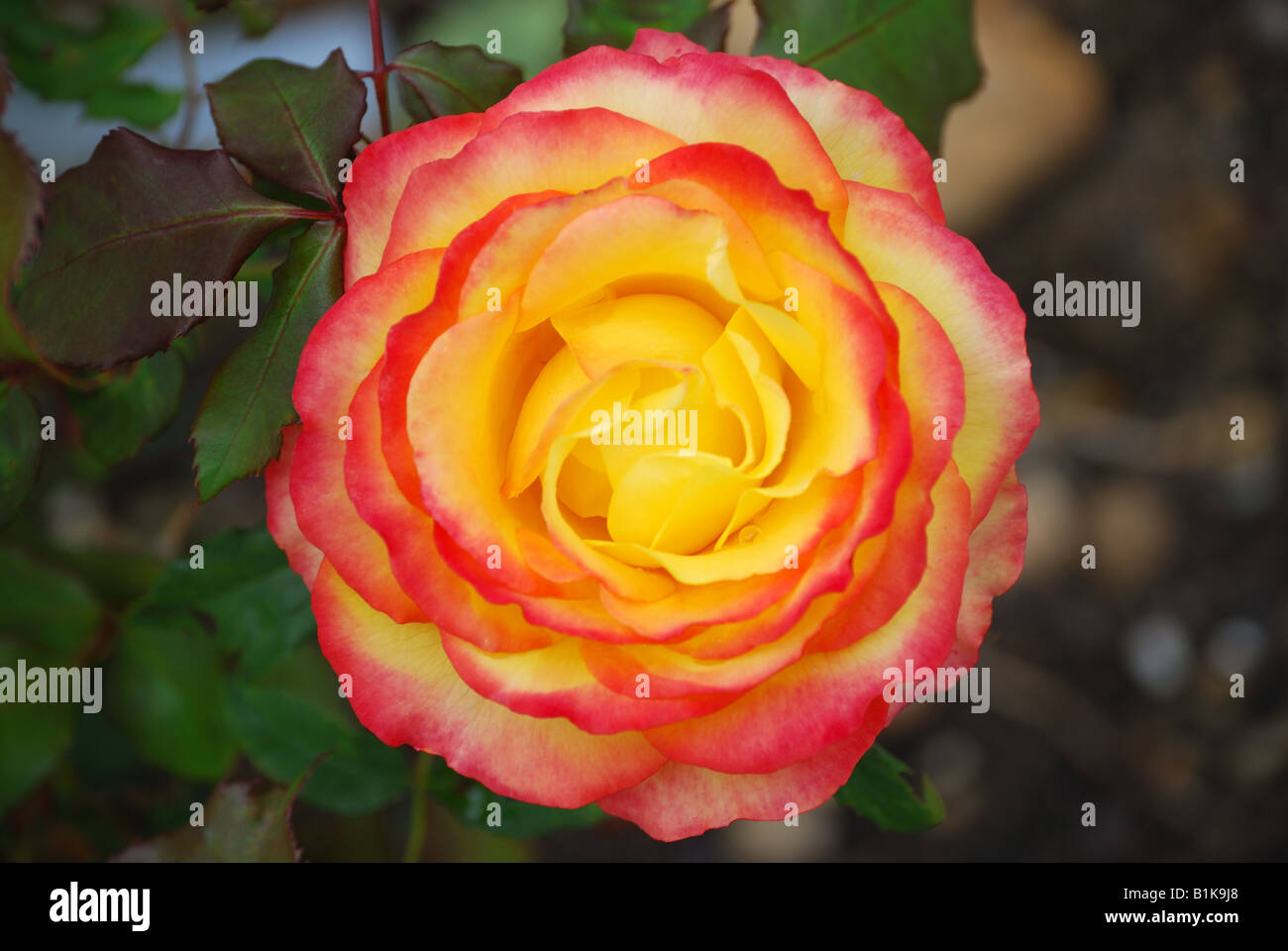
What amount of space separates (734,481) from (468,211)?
195mm

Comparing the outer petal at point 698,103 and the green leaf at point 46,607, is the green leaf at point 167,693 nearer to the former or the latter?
the green leaf at point 46,607

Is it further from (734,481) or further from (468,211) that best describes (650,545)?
(468,211)

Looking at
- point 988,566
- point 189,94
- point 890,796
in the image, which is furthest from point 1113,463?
point 189,94

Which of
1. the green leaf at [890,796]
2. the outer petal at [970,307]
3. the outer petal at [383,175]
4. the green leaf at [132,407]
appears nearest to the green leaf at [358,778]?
the green leaf at [132,407]

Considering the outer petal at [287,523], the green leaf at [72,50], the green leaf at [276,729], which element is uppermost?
the green leaf at [72,50]

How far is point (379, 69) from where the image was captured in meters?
0.66

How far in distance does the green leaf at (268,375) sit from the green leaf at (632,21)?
22cm

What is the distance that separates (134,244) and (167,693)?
0.57 meters

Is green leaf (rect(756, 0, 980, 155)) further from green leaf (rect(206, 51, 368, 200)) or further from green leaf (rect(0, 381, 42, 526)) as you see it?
green leaf (rect(0, 381, 42, 526))

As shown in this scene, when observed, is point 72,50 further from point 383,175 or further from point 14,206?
point 383,175

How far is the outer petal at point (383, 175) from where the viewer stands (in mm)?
555

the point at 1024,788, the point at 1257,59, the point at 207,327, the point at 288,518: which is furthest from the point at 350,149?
the point at 1257,59

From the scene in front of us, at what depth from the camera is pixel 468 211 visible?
20.9 inches

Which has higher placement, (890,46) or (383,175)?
(890,46)
